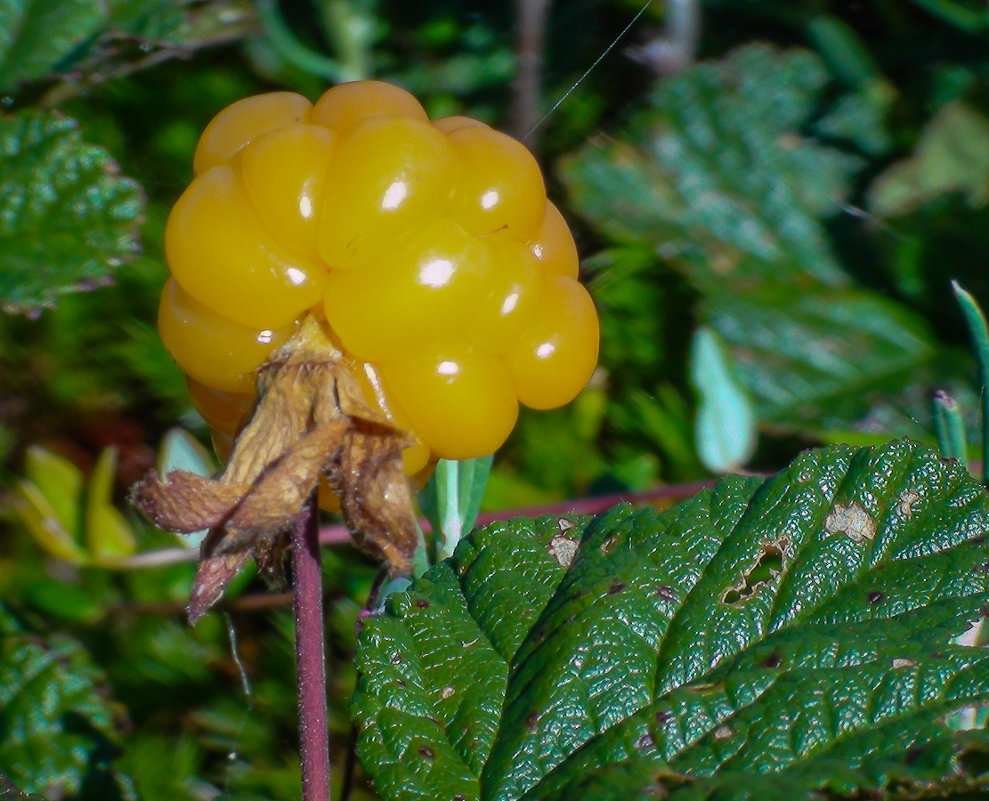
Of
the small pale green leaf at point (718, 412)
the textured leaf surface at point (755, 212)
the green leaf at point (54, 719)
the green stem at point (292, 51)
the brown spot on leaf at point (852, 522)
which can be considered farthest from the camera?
the textured leaf surface at point (755, 212)

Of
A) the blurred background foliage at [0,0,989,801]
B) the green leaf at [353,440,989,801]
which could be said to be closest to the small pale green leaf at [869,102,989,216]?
the blurred background foliage at [0,0,989,801]

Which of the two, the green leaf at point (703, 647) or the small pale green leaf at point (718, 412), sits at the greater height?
the green leaf at point (703, 647)

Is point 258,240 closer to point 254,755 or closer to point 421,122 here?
point 421,122

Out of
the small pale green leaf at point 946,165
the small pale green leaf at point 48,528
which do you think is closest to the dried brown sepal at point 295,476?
→ the small pale green leaf at point 48,528

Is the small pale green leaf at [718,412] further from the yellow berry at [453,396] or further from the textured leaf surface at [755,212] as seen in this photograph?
the yellow berry at [453,396]

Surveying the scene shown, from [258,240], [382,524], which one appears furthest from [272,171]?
[382,524]

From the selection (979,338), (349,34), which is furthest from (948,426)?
(349,34)
